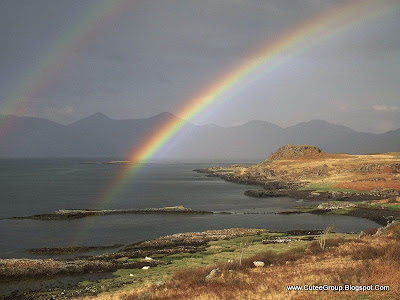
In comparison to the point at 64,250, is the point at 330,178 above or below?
above

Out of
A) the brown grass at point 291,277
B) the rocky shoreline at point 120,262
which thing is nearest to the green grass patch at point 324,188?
the rocky shoreline at point 120,262

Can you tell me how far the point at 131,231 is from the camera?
6731cm

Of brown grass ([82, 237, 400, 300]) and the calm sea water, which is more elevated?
brown grass ([82, 237, 400, 300])

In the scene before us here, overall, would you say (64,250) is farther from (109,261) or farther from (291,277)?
(291,277)

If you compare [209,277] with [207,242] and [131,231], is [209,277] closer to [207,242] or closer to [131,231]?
[207,242]

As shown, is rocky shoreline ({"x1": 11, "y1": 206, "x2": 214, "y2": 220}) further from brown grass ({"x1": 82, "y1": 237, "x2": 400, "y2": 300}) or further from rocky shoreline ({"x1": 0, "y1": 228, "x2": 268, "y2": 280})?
brown grass ({"x1": 82, "y1": 237, "x2": 400, "y2": 300})

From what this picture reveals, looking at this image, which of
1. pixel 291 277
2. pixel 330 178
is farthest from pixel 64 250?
pixel 330 178

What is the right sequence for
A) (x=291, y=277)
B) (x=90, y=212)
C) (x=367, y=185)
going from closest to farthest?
(x=291, y=277) → (x=90, y=212) → (x=367, y=185)

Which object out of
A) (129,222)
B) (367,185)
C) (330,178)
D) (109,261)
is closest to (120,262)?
(109,261)

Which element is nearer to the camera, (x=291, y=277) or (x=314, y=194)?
(x=291, y=277)

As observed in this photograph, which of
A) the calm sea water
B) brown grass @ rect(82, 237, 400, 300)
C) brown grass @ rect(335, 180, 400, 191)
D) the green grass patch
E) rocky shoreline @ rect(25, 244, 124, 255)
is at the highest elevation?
brown grass @ rect(82, 237, 400, 300)

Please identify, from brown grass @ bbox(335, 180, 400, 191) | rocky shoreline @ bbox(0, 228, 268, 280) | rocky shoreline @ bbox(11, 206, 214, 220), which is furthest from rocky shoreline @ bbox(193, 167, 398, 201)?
rocky shoreline @ bbox(0, 228, 268, 280)

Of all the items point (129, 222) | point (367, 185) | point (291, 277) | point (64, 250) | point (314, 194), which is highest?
point (291, 277)

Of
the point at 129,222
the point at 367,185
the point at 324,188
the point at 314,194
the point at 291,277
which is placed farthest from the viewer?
the point at 324,188
